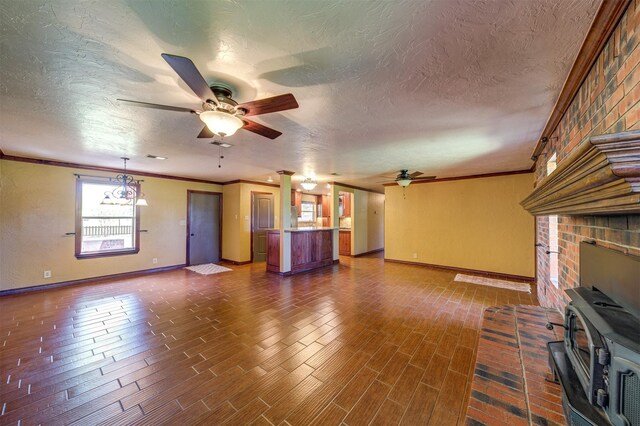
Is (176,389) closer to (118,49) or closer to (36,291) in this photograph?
(118,49)

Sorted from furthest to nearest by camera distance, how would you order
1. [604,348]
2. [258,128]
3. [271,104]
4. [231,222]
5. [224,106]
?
[231,222], [258,128], [224,106], [271,104], [604,348]

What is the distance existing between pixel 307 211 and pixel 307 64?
8317 millimetres

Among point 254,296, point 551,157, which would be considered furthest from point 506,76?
point 254,296

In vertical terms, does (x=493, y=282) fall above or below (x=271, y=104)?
below

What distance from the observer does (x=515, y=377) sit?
1.60m

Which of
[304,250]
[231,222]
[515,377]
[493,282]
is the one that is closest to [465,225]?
[493,282]

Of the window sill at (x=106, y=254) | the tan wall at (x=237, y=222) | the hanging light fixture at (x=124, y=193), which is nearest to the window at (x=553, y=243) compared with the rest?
the tan wall at (x=237, y=222)

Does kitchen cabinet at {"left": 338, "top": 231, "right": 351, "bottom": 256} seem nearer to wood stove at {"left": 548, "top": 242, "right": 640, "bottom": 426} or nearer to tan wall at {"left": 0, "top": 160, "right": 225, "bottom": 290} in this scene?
tan wall at {"left": 0, "top": 160, "right": 225, "bottom": 290}

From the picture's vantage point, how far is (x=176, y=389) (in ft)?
6.15

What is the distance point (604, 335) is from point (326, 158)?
12.0 feet

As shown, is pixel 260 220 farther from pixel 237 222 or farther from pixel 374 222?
pixel 374 222

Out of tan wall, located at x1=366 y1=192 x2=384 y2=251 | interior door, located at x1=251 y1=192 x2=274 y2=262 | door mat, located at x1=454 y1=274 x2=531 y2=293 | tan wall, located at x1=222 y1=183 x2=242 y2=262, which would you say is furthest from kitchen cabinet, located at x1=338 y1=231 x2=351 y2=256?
door mat, located at x1=454 y1=274 x2=531 y2=293

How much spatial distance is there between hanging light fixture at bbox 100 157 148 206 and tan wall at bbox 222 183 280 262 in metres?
2.09

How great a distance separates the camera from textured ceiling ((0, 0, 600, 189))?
1207mm
